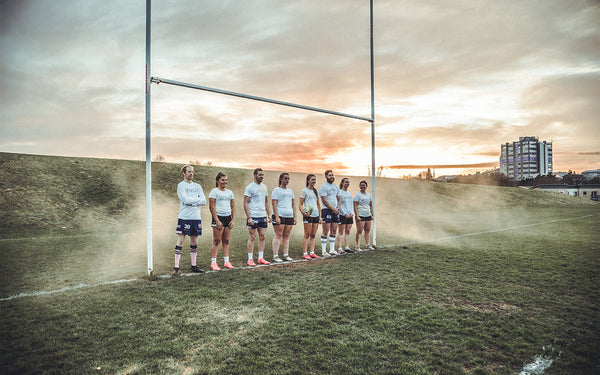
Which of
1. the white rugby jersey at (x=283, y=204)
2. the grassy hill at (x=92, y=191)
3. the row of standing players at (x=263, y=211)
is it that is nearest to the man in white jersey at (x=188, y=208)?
the row of standing players at (x=263, y=211)

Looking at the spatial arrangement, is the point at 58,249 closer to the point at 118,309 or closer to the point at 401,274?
the point at 118,309

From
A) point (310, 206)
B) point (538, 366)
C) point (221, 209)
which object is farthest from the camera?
point (310, 206)

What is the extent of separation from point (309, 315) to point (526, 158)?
15763 centimetres

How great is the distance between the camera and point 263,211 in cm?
580

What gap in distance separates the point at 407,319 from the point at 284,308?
137 centimetres

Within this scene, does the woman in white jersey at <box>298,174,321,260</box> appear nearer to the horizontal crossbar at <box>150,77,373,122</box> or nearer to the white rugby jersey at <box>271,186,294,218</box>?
the white rugby jersey at <box>271,186,294,218</box>

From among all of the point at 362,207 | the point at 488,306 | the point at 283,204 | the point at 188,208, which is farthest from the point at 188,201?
the point at 488,306

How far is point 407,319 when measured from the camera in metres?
3.36

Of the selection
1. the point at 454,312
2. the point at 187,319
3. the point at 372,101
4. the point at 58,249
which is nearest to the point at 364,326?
the point at 454,312

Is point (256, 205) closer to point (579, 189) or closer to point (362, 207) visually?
point (362, 207)

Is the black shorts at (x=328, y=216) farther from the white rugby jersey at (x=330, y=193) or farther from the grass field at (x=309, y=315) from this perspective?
the grass field at (x=309, y=315)

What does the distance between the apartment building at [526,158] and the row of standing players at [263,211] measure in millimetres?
132317

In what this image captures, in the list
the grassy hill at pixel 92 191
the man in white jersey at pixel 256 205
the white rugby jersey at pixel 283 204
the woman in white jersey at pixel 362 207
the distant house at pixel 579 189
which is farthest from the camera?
the distant house at pixel 579 189

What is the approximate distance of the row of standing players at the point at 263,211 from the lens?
16.7 ft
